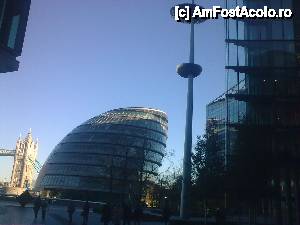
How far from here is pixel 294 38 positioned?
169 feet

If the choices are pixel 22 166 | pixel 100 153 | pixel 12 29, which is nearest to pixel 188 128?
pixel 12 29

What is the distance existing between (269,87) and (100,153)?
166 feet

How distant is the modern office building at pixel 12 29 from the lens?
29.2 feet

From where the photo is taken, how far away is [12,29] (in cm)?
914

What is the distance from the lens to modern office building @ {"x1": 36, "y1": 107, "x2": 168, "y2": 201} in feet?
288

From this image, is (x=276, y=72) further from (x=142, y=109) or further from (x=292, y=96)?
(x=142, y=109)

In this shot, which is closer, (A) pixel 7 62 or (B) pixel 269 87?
(A) pixel 7 62

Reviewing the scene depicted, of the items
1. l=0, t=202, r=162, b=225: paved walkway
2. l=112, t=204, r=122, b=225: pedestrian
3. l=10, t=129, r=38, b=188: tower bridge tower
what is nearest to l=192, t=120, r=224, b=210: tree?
l=0, t=202, r=162, b=225: paved walkway

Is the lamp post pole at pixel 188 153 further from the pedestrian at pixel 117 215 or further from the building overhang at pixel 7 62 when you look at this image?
the building overhang at pixel 7 62

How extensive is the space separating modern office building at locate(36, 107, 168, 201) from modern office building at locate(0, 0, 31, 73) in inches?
2784

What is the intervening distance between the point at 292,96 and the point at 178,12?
92.1 ft

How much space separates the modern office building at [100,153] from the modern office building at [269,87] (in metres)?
35.2

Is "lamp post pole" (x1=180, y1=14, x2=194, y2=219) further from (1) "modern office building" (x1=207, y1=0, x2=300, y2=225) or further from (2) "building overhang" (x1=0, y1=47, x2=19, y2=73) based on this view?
(2) "building overhang" (x1=0, y1=47, x2=19, y2=73)

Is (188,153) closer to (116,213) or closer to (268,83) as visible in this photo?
(268,83)
